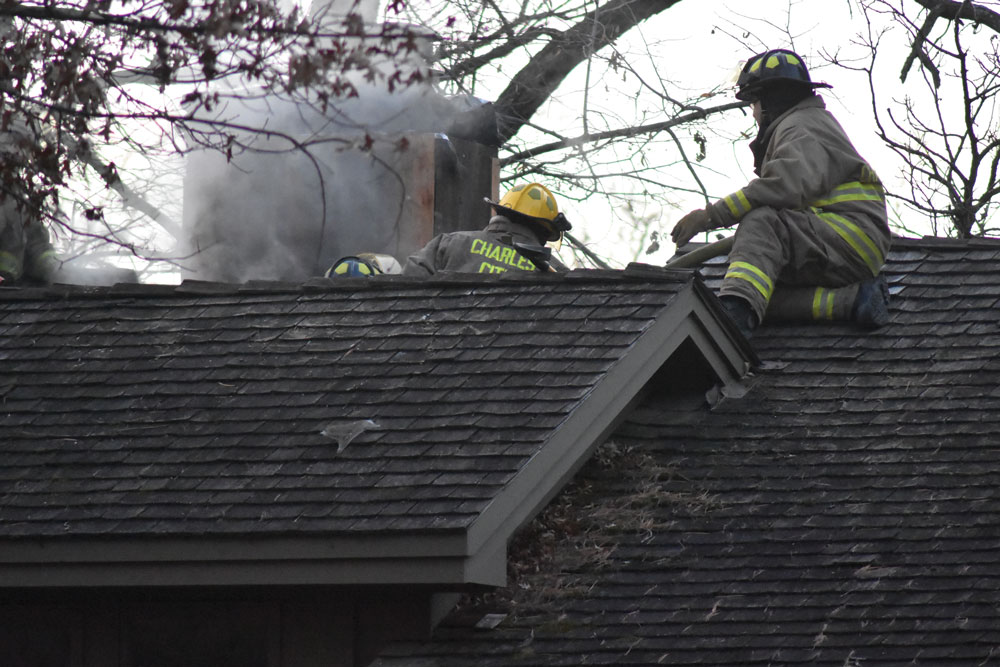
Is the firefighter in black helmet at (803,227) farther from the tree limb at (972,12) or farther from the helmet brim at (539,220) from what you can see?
the tree limb at (972,12)

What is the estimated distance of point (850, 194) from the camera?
352 inches

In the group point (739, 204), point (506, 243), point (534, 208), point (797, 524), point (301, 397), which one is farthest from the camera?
point (534, 208)

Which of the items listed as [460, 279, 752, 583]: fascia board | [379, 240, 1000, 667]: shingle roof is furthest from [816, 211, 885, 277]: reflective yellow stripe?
[460, 279, 752, 583]: fascia board

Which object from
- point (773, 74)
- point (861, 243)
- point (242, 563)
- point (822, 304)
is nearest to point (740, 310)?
point (822, 304)

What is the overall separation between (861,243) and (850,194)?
0.40 meters

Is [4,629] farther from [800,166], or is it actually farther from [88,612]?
[800,166]

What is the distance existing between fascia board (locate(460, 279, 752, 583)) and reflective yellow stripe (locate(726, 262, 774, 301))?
1.55 ft

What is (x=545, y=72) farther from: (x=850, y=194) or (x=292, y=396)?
(x=292, y=396)

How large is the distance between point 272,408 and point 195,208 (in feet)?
18.7

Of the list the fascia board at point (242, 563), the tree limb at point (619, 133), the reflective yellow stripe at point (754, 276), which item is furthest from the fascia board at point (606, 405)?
the tree limb at point (619, 133)

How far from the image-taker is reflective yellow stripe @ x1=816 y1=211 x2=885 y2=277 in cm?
862

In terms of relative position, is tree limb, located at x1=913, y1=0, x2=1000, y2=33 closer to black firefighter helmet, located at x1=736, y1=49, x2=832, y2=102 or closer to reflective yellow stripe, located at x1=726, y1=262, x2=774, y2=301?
black firefighter helmet, located at x1=736, y1=49, x2=832, y2=102

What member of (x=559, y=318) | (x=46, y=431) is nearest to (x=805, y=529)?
(x=559, y=318)

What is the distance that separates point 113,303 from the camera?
343 inches
